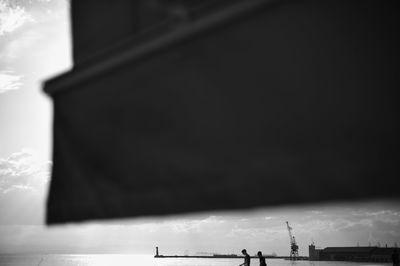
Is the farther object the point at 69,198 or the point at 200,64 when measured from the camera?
the point at 69,198

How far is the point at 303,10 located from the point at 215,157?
30.4 inches

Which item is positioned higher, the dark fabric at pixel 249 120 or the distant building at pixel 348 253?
the dark fabric at pixel 249 120

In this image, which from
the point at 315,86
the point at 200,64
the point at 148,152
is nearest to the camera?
the point at 315,86

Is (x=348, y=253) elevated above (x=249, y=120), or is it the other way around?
(x=249, y=120)

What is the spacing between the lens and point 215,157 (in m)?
1.89

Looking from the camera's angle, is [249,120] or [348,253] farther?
[348,253]

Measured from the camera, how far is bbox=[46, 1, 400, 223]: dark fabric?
153 cm

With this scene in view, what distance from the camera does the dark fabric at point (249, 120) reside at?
153 centimetres

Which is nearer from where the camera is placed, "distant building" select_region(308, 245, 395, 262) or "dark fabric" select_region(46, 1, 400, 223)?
"dark fabric" select_region(46, 1, 400, 223)

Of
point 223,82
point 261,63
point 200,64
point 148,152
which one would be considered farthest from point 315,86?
point 148,152

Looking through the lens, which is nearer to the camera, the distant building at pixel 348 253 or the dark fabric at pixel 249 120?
the dark fabric at pixel 249 120

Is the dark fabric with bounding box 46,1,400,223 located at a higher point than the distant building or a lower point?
higher

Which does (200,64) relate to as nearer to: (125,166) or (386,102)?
(125,166)

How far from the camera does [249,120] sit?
1.84 m
